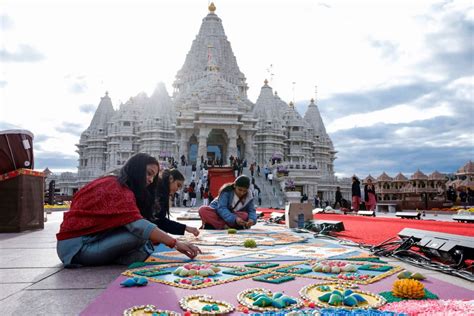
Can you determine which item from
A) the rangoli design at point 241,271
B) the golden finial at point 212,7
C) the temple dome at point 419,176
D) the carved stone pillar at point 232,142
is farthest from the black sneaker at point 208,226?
the temple dome at point 419,176

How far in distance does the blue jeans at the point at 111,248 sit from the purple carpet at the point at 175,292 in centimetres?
71

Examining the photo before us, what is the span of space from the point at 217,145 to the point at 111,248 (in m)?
39.7

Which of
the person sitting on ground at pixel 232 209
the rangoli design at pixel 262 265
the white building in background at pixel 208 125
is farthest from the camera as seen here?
the white building in background at pixel 208 125

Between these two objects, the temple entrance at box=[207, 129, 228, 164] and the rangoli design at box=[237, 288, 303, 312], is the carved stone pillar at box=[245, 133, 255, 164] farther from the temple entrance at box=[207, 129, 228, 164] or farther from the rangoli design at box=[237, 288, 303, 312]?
the rangoli design at box=[237, 288, 303, 312]

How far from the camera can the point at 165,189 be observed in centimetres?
572

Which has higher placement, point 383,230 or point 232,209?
point 232,209

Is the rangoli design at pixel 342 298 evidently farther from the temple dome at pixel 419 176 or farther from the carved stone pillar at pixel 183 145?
the temple dome at pixel 419 176

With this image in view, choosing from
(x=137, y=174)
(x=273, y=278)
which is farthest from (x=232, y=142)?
(x=273, y=278)

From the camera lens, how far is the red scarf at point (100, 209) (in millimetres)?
3754

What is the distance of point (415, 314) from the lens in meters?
2.13

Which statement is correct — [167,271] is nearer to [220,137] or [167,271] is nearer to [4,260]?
[4,260]

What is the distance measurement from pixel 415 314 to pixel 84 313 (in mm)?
1751

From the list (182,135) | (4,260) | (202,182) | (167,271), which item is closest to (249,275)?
(167,271)

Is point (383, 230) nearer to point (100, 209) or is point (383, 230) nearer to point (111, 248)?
point (111, 248)
